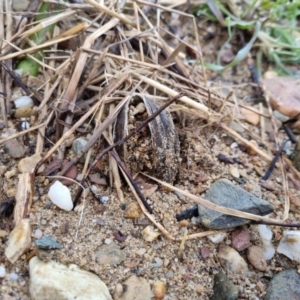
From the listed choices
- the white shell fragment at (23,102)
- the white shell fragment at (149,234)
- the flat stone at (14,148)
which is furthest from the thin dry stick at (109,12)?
the white shell fragment at (149,234)

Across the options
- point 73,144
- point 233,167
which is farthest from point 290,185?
point 73,144

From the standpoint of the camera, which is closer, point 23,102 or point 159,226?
point 159,226

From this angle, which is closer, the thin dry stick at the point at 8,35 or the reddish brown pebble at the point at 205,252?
the reddish brown pebble at the point at 205,252

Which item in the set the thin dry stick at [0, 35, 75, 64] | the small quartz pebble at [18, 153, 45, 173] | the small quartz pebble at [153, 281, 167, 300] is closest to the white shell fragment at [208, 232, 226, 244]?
the small quartz pebble at [153, 281, 167, 300]

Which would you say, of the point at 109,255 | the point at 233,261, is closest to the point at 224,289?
the point at 233,261

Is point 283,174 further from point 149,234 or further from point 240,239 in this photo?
point 149,234

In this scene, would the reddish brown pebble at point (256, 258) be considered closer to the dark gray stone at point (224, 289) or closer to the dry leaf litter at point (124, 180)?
the dry leaf litter at point (124, 180)
